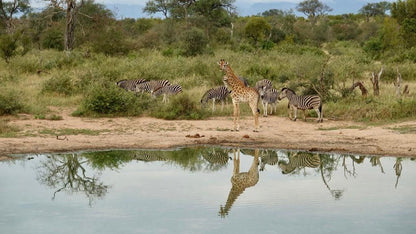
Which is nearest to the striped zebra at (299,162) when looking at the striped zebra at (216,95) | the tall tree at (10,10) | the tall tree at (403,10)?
the striped zebra at (216,95)

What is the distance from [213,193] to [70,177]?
271cm

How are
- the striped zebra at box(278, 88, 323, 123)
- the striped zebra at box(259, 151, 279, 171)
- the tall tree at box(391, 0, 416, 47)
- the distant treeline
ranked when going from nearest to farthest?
the striped zebra at box(259, 151, 279, 171) < the striped zebra at box(278, 88, 323, 123) < the distant treeline < the tall tree at box(391, 0, 416, 47)

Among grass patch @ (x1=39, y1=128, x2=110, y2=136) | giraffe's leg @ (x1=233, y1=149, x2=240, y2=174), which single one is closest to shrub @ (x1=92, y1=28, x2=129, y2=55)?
grass patch @ (x1=39, y1=128, x2=110, y2=136)

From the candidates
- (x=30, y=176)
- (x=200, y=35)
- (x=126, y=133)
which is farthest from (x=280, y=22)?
(x=30, y=176)

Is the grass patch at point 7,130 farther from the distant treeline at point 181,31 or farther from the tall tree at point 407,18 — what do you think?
the tall tree at point 407,18

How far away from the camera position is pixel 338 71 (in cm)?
1992

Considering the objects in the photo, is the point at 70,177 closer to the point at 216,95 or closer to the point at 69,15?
the point at 216,95

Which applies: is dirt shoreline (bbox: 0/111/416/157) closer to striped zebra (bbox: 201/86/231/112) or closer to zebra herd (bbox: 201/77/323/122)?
zebra herd (bbox: 201/77/323/122)

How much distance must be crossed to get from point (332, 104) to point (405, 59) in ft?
33.7

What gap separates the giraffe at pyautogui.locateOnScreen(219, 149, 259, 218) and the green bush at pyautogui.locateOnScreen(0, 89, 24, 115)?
5984 mm

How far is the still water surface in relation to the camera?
305 inches

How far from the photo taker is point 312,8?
65125mm

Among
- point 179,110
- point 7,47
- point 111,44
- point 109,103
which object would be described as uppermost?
point 111,44

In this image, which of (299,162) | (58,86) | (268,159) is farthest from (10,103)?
(299,162)
